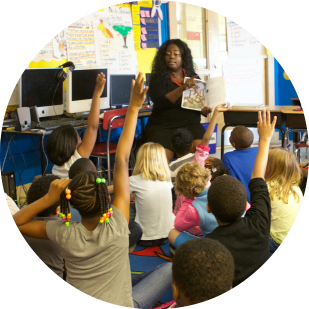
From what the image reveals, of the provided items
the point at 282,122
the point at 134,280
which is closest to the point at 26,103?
the point at 134,280

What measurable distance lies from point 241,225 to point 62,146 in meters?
1.39

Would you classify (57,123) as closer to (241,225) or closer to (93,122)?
(93,122)

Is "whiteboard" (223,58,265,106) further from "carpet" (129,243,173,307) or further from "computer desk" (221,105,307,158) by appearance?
"carpet" (129,243,173,307)

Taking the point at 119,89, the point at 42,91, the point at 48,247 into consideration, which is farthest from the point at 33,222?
the point at 119,89

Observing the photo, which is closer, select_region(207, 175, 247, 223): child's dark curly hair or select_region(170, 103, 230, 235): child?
select_region(207, 175, 247, 223): child's dark curly hair

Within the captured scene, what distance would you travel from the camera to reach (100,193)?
119cm

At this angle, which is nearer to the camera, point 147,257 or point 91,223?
point 91,223

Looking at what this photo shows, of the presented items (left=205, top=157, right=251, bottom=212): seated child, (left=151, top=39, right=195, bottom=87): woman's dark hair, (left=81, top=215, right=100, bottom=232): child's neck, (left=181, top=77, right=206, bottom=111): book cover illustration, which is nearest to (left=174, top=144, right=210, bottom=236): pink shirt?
(left=205, top=157, right=251, bottom=212): seated child

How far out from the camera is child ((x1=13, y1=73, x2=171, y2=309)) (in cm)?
119

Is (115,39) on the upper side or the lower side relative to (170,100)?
upper

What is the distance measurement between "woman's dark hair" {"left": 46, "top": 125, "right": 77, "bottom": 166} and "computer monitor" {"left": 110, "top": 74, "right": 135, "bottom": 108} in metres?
1.91

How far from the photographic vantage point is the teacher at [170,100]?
3.62m

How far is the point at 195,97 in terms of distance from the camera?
3492 mm

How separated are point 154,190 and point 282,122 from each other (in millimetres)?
2247
